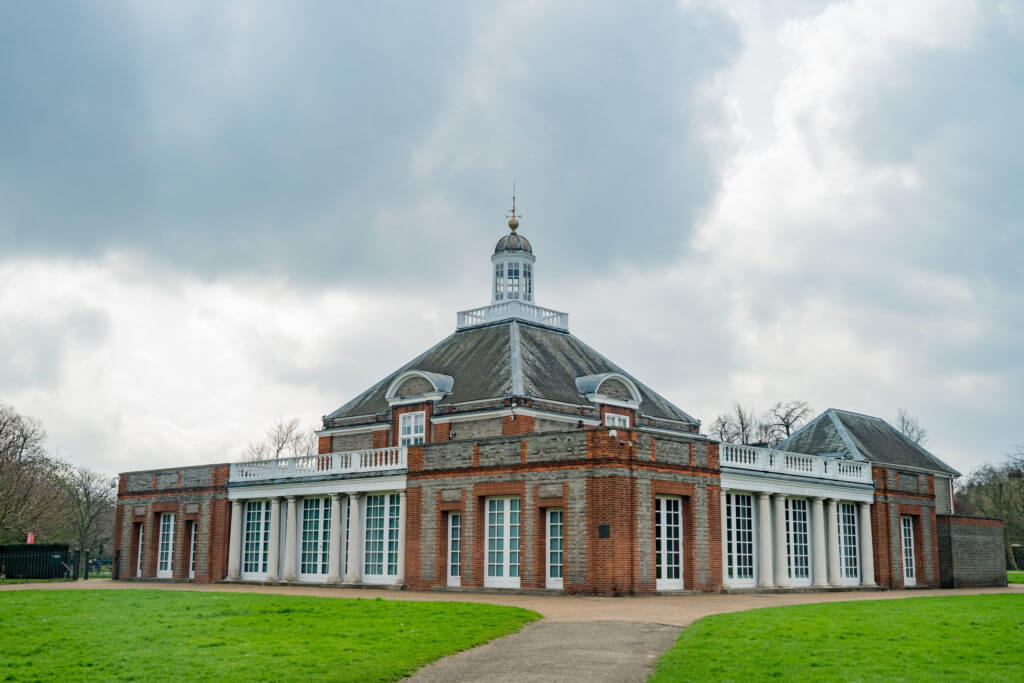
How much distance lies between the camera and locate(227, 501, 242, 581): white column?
38562 mm

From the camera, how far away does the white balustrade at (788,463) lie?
3312 centimetres

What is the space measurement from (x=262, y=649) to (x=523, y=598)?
508 inches

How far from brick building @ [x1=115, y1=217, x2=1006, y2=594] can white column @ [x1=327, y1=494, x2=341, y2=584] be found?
6cm

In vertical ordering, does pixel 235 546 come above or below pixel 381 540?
below

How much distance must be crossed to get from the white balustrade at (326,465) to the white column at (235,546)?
4.05ft

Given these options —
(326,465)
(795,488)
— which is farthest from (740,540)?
(326,465)

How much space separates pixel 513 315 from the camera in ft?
146

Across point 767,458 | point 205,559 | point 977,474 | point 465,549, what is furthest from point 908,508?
point 977,474

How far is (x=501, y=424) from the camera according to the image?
37.9 meters

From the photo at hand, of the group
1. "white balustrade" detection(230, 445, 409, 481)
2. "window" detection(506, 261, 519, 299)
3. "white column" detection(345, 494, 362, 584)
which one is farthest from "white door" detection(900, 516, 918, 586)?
"white column" detection(345, 494, 362, 584)

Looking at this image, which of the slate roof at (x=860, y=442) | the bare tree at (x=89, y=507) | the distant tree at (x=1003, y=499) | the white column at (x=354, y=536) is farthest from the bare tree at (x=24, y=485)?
the distant tree at (x=1003, y=499)

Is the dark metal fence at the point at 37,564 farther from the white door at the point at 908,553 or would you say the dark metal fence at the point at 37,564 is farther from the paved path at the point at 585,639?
the white door at the point at 908,553

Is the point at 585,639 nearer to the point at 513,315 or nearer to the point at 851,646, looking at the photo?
the point at 851,646

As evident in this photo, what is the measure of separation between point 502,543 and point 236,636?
14422 mm
